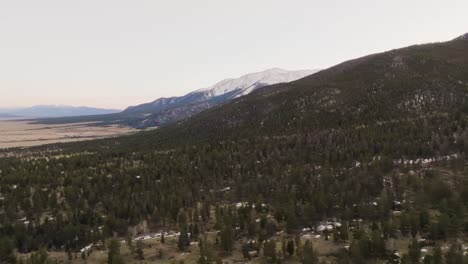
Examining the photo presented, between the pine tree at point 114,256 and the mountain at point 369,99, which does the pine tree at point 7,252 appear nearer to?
the pine tree at point 114,256

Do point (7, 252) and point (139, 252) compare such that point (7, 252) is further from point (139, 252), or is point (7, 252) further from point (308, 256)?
point (308, 256)

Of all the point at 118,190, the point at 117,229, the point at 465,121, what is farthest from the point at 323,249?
the point at 465,121

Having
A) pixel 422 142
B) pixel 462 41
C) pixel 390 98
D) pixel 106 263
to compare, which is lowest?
pixel 106 263

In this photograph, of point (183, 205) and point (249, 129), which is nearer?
point (183, 205)

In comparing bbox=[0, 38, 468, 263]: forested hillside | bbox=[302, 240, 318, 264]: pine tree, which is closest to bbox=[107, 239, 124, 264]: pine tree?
bbox=[0, 38, 468, 263]: forested hillside

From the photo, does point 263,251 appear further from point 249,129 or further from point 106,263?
point 249,129

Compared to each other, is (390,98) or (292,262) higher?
(390,98)

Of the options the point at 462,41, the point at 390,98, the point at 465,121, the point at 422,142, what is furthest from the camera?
the point at 462,41

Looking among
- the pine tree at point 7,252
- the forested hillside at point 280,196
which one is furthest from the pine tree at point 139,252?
the pine tree at point 7,252

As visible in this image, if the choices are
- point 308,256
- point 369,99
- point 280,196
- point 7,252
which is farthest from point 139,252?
point 369,99

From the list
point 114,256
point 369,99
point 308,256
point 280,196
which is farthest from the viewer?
point 369,99
